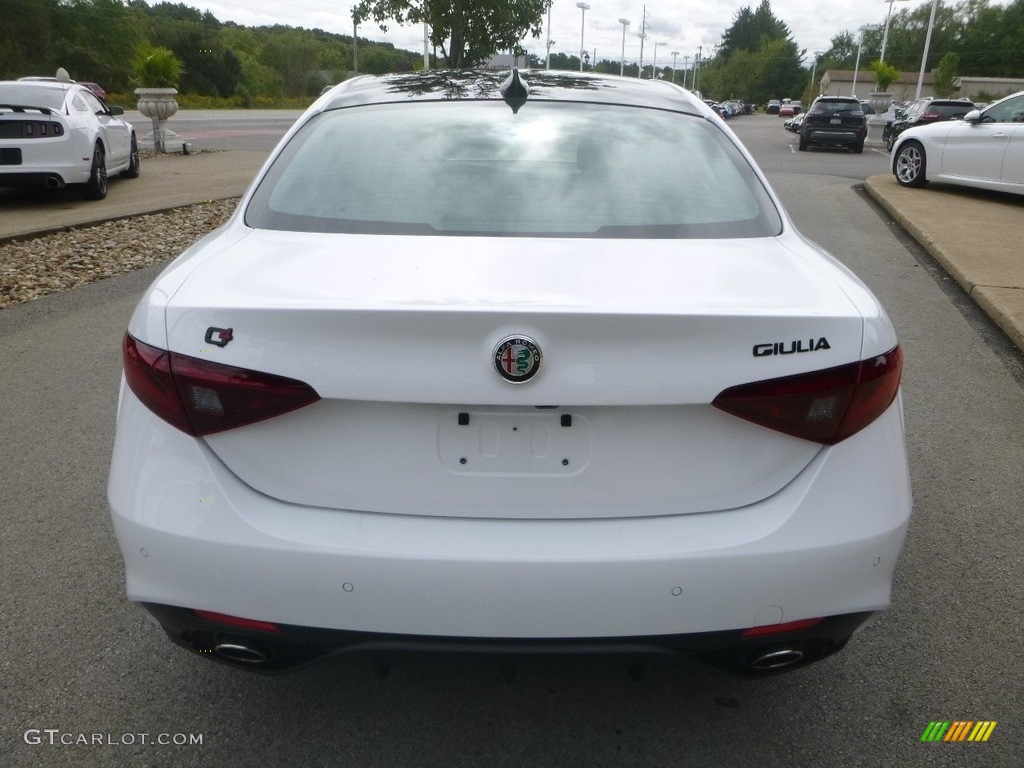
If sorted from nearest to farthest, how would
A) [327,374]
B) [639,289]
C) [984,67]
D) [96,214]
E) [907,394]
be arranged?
[327,374]
[639,289]
[907,394]
[96,214]
[984,67]

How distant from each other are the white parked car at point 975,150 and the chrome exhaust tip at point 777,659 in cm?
1292

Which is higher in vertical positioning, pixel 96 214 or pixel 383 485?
pixel 383 485

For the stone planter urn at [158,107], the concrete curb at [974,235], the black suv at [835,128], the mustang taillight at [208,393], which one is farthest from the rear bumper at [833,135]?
the mustang taillight at [208,393]

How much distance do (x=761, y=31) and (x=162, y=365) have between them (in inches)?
7292

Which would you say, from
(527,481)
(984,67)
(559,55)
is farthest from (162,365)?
(984,67)

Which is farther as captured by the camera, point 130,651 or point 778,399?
point 130,651

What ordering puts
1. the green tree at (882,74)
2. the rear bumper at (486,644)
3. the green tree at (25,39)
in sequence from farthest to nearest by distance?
the green tree at (882,74), the green tree at (25,39), the rear bumper at (486,644)

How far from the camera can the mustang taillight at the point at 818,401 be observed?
1880mm

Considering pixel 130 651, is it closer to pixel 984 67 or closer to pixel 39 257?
pixel 39 257

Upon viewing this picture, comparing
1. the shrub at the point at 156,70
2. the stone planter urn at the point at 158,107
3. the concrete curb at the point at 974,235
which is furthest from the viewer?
the shrub at the point at 156,70

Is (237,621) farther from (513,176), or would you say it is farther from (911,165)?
(911,165)

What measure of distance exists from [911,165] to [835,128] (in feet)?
44.7

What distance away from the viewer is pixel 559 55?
91.0 metres

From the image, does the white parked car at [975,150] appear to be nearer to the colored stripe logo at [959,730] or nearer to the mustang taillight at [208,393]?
the colored stripe logo at [959,730]
